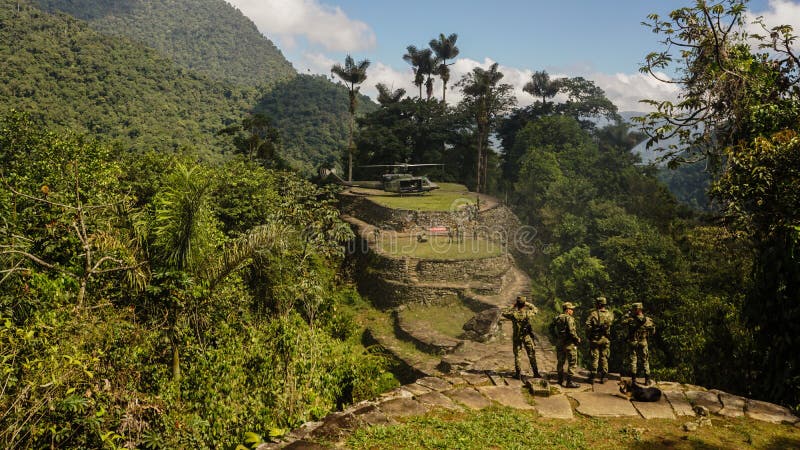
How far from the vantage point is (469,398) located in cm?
794

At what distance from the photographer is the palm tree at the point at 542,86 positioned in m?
45.5

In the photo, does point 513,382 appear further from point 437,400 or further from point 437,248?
point 437,248

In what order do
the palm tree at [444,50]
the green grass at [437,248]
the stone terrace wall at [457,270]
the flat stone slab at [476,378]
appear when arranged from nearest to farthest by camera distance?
the flat stone slab at [476,378] < the stone terrace wall at [457,270] < the green grass at [437,248] < the palm tree at [444,50]

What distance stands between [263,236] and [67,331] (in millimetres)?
3079

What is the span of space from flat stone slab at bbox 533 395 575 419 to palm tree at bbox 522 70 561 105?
137ft

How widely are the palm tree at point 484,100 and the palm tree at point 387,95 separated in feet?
24.2

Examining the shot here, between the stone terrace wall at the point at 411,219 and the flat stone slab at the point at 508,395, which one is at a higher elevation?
the stone terrace wall at the point at 411,219

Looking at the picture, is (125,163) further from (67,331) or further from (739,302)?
(739,302)

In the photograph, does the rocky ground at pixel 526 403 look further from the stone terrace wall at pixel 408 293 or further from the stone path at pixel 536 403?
the stone terrace wall at pixel 408 293

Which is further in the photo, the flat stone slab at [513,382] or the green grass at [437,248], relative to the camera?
the green grass at [437,248]

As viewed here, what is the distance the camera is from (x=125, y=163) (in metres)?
21.7

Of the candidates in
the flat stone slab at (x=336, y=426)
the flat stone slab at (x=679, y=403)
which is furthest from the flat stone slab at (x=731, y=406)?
the flat stone slab at (x=336, y=426)

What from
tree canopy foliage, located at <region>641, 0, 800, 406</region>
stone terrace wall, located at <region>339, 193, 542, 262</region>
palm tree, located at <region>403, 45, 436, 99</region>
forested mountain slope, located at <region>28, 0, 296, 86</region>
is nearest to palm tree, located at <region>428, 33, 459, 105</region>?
palm tree, located at <region>403, 45, 436, 99</region>

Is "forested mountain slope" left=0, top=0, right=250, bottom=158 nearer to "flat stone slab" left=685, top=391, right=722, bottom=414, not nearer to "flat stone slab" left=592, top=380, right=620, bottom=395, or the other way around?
"flat stone slab" left=592, top=380, right=620, bottom=395
